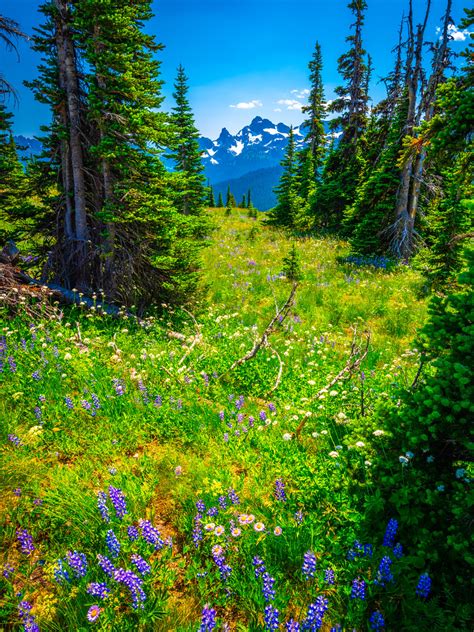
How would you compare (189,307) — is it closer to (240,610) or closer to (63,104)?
(63,104)

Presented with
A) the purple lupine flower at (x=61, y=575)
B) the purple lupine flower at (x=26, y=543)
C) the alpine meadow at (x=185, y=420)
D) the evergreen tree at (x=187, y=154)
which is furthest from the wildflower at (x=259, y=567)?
the evergreen tree at (x=187, y=154)

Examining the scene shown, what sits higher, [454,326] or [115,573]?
[454,326]

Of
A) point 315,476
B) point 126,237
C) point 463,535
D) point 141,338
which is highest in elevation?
point 126,237

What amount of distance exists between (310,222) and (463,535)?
30.6 m

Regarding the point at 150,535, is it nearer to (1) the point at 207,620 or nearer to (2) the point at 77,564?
(2) the point at 77,564

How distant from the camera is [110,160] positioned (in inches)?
329

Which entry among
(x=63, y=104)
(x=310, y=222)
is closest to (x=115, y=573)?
(x=63, y=104)

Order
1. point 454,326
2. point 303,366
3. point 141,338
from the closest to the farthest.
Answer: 1. point 454,326
2. point 303,366
3. point 141,338

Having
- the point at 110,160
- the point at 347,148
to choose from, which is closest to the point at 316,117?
the point at 347,148

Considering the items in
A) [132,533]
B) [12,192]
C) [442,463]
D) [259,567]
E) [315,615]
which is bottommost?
[259,567]

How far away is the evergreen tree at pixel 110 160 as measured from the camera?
742 cm

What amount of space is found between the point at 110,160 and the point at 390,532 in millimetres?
9752

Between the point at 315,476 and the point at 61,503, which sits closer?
the point at 61,503

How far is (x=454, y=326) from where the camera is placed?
2889mm
